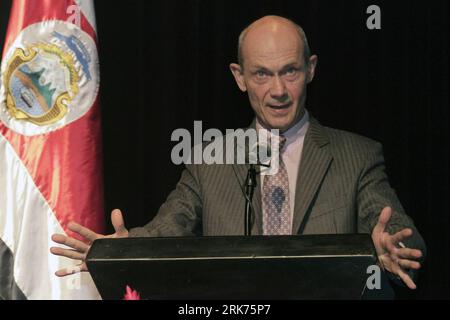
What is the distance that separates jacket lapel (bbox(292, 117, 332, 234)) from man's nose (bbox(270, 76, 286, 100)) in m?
0.15

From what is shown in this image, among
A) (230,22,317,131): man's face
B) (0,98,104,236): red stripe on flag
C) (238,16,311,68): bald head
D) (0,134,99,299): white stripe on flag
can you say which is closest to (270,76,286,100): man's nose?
(230,22,317,131): man's face

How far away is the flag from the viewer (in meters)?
3.02

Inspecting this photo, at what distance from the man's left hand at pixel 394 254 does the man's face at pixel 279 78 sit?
2.91 feet

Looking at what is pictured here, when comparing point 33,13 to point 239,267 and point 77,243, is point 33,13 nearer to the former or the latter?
point 77,243

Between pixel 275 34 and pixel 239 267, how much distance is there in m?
1.34

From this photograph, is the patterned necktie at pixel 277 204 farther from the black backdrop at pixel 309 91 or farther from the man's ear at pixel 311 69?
the black backdrop at pixel 309 91

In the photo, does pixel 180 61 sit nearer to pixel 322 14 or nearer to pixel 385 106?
pixel 322 14

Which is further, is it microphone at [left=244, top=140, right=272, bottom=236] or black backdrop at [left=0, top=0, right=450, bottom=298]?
black backdrop at [left=0, top=0, right=450, bottom=298]

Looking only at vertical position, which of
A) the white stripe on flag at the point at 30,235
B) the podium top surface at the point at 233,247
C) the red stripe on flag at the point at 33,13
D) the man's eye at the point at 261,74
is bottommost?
the white stripe on flag at the point at 30,235

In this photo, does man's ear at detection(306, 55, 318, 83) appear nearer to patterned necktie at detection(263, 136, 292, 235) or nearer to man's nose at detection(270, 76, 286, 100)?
man's nose at detection(270, 76, 286, 100)

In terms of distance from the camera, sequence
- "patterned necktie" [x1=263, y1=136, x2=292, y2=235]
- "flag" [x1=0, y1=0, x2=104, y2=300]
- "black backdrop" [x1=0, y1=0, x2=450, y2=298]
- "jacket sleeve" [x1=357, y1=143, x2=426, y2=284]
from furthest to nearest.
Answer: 1. "black backdrop" [x1=0, y1=0, x2=450, y2=298]
2. "flag" [x1=0, y1=0, x2=104, y2=300]
3. "patterned necktie" [x1=263, y1=136, x2=292, y2=235]
4. "jacket sleeve" [x1=357, y1=143, x2=426, y2=284]

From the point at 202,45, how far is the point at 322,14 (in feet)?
1.74

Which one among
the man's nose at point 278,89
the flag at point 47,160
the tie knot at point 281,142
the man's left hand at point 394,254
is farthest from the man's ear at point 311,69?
the man's left hand at point 394,254

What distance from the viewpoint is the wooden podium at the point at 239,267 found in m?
1.48
